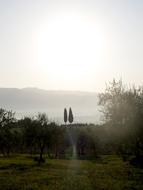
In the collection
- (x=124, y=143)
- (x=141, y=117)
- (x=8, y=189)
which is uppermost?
(x=141, y=117)

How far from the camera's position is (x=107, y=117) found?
62312mm

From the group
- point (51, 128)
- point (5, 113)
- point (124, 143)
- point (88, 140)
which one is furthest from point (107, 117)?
point (88, 140)

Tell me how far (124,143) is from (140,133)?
4.80m

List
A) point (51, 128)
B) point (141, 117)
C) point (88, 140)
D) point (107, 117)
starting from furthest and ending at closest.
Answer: point (88, 140) < point (51, 128) < point (107, 117) < point (141, 117)

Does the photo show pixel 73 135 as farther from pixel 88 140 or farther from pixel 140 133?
pixel 140 133

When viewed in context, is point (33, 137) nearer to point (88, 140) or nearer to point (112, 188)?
point (88, 140)

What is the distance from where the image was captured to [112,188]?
30.8 m

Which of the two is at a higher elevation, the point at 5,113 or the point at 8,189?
the point at 5,113

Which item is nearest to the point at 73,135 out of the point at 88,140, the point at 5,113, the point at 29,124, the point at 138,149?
the point at 88,140

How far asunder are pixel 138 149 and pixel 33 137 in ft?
116

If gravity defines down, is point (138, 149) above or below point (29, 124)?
below

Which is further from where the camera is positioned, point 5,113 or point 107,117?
point 5,113

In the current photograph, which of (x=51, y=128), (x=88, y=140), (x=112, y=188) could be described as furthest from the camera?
(x=88, y=140)

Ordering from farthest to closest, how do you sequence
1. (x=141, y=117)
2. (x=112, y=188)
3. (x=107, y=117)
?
(x=107, y=117), (x=141, y=117), (x=112, y=188)
